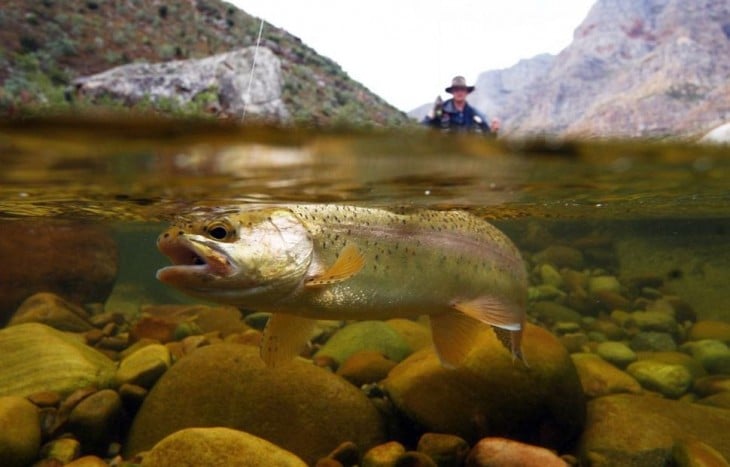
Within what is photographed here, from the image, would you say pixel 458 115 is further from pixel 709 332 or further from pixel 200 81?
pixel 200 81

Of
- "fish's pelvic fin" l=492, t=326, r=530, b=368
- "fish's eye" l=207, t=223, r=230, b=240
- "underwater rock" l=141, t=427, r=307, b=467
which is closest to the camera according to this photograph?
"fish's eye" l=207, t=223, r=230, b=240

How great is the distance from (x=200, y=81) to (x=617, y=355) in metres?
11.3

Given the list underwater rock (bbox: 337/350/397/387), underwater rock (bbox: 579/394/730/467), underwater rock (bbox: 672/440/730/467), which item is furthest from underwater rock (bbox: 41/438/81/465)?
underwater rock (bbox: 672/440/730/467)

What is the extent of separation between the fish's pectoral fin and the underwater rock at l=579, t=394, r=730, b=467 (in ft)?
4.34

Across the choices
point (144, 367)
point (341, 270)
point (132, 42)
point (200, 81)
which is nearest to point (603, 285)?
point (144, 367)

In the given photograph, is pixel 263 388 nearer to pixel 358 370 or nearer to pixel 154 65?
pixel 358 370

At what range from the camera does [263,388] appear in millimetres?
5840

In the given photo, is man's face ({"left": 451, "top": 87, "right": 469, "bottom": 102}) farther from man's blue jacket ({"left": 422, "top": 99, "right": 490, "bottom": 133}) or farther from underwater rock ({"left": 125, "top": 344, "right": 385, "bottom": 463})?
underwater rock ({"left": 125, "top": 344, "right": 385, "bottom": 463})

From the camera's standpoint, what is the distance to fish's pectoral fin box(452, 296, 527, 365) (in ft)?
15.3

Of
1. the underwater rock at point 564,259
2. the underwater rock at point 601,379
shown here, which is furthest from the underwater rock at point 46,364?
the underwater rock at point 564,259

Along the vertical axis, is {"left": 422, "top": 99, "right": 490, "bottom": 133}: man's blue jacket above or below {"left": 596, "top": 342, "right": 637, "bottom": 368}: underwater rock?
above

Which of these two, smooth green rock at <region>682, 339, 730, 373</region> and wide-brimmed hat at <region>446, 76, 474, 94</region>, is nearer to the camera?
wide-brimmed hat at <region>446, 76, 474, 94</region>

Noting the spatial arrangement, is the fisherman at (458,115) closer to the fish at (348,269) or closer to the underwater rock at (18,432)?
the fish at (348,269)

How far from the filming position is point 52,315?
9.56 meters
